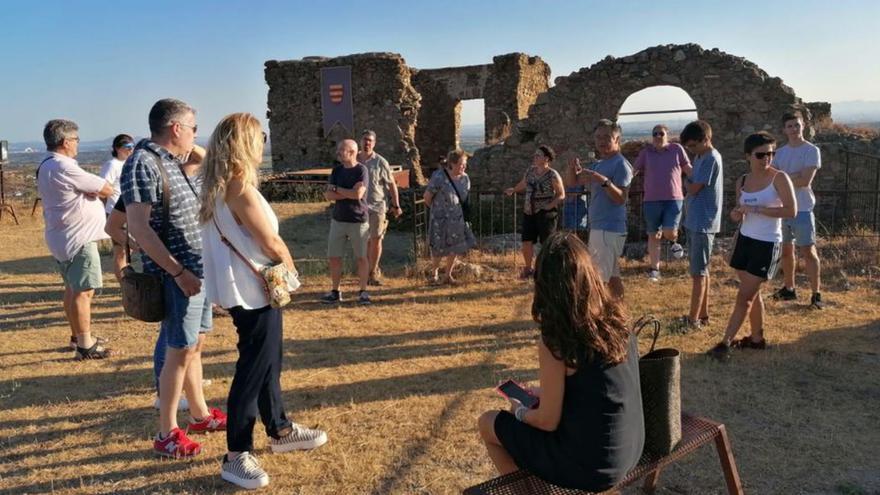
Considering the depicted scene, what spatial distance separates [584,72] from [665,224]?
5.92 m

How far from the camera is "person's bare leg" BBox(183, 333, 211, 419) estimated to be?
3.55 meters

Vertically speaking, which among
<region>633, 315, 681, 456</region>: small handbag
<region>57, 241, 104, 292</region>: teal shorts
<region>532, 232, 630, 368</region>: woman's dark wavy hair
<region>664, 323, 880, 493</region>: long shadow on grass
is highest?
<region>532, 232, 630, 368</region>: woman's dark wavy hair

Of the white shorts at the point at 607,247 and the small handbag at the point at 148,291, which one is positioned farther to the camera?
the white shorts at the point at 607,247

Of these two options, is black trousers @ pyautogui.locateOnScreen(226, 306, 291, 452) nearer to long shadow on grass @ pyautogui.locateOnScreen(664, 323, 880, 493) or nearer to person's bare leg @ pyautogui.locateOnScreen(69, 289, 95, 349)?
long shadow on grass @ pyautogui.locateOnScreen(664, 323, 880, 493)

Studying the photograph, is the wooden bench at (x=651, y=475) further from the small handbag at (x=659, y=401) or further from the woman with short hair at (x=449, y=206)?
the woman with short hair at (x=449, y=206)

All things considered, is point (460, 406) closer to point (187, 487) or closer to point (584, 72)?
point (187, 487)

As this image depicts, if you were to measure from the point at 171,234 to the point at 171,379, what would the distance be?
2.42ft

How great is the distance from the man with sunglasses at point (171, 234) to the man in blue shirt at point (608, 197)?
3.06 m

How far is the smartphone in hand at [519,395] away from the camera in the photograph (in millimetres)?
2572

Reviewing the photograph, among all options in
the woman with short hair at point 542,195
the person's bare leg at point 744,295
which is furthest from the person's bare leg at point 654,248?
the person's bare leg at point 744,295

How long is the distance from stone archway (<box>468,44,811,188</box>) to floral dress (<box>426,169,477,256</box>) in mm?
5682

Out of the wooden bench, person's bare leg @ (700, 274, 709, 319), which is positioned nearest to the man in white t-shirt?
person's bare leg @ (700, 274, 709, 319)

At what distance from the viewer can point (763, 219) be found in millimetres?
4574

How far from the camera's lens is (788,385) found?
4.31 meters
